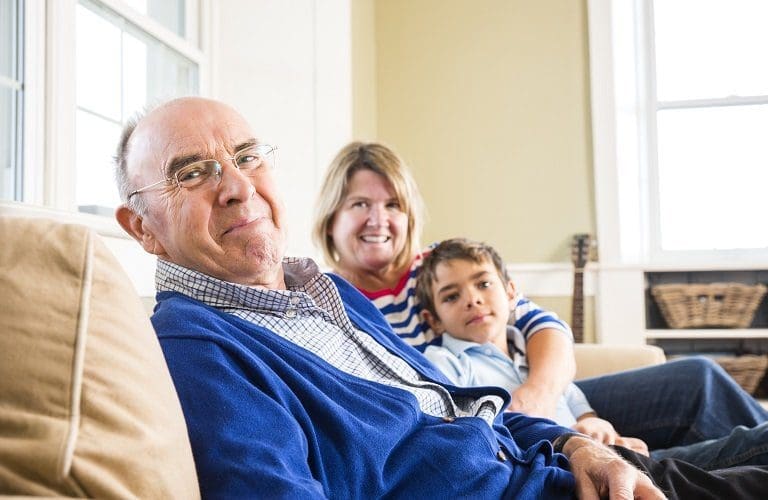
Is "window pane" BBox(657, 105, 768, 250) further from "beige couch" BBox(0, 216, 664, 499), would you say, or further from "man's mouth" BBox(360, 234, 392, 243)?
"beige couch" BBox(0, 216, 664, 499)

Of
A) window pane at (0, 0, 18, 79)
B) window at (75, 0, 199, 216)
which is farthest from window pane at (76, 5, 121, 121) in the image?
window pane at (0, 0, 18, 79)

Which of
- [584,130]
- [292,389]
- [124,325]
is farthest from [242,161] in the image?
[584,130]

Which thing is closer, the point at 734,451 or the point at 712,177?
the point at 734,451

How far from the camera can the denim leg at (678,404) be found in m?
1.83

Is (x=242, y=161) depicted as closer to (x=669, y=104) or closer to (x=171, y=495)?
(x=171, y=495)

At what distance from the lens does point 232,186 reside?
4.07 feet

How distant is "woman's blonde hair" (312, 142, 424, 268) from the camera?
2139 millimetres

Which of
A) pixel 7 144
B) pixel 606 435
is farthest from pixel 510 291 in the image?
pixel 7 144

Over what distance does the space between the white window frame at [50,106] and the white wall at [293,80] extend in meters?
0.87

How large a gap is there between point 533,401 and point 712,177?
2956mm

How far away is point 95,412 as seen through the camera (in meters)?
0.72

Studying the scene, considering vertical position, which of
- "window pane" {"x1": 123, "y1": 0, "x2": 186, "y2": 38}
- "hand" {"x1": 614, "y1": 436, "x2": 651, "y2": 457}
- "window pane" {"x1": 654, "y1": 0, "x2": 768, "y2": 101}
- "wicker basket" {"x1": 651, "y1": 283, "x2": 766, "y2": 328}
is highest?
"window pane" {"x1": 654, "y1": 0, "x2": 768, "y2": 101}

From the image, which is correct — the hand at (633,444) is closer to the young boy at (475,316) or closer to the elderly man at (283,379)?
the young boy at (475,316)

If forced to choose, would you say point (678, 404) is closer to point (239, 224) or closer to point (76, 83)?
point (239, 224)
